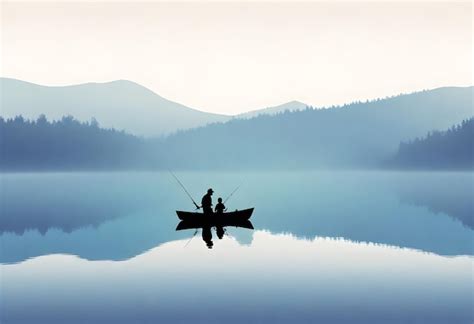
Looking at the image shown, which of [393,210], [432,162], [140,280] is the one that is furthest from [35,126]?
[140,280]

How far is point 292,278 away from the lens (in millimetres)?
20812

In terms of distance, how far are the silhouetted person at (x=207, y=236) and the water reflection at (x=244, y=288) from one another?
7.26 feet

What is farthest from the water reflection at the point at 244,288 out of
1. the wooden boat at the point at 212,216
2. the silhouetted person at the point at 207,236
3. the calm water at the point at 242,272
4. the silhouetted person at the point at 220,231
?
the wooden boat at the point at 212,216

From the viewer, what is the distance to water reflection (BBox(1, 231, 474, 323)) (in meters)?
16.2

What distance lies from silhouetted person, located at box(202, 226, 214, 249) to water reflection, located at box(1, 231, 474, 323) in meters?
2.21

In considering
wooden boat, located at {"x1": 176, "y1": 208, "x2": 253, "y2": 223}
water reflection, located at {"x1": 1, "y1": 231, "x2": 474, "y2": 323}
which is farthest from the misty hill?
water reflection, located at {"x1": 1, "y1": 231, "x2": 474, "y2": 323}

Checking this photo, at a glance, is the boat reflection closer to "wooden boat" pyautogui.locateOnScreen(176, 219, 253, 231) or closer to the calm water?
"wooden boat" pyautogui.locateOnScreen(176, 219, 253, 231)

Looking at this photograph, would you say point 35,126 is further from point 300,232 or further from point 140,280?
point 140,280

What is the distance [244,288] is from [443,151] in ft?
533

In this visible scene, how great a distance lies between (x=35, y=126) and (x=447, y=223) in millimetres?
149211

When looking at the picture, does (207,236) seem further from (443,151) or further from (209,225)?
(443,151)

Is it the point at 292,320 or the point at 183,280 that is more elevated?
the point at 183,280

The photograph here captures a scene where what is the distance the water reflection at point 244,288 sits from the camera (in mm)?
16203

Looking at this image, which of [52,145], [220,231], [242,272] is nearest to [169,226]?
[220,231]
